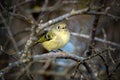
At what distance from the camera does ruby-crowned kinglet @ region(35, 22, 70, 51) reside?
13.6 feet

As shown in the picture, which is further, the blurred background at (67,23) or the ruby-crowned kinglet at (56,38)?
the blurred background at (67,23)

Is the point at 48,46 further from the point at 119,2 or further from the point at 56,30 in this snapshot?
the point at 119,2

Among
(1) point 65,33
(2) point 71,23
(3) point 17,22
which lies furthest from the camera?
(3) point 17,22

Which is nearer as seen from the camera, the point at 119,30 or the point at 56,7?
the point at 56,7

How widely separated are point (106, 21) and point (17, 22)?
76.7 inches

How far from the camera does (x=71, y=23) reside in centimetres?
558

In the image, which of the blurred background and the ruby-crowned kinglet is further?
the blurred background

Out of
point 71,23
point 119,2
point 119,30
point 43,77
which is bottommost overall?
point 43,77

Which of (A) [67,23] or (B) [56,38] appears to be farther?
(A) [67,23]

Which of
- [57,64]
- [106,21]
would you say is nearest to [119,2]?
[106,21]

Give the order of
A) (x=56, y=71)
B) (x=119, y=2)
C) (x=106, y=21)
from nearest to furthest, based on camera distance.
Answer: (x=119, y=2) < (x=106, y=21) < (x=56, y=71)

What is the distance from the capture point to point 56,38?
4.26 meters

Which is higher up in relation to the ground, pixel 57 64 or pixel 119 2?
pixel 119 2

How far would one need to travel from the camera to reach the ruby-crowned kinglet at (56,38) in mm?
4133
